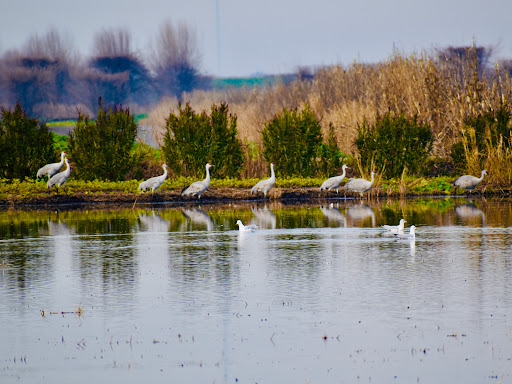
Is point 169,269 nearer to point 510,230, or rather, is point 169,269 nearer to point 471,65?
point 510,230

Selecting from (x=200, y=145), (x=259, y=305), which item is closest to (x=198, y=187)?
(x=200, y=145)

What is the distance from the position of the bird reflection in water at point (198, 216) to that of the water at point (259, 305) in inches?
68.7

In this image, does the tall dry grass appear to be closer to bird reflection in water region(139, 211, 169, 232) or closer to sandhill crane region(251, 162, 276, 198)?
sandhill crane region(251, 162, 276, 198)

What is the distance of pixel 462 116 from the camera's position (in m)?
32.1

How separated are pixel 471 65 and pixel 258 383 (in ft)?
97.8

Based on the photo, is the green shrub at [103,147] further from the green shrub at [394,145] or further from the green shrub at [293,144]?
the green shrub at [394,145]

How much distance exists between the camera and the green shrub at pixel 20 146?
29.1m

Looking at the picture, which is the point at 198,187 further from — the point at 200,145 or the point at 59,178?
the point at 200,145

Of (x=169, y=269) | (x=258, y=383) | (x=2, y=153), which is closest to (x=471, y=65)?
(x=2, y=153)

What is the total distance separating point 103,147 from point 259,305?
20901mm

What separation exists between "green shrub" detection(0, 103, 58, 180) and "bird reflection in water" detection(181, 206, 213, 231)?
806cm

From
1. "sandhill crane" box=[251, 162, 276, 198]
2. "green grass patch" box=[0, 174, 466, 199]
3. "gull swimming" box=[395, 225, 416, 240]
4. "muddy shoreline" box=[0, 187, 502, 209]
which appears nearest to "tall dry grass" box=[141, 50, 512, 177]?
"green grass patch" box=[0, 174, 466, 199]

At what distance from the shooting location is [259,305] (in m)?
9.48

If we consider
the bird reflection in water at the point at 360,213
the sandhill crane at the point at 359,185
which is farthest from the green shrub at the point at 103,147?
the bird reflection in water at the point at 360,213
